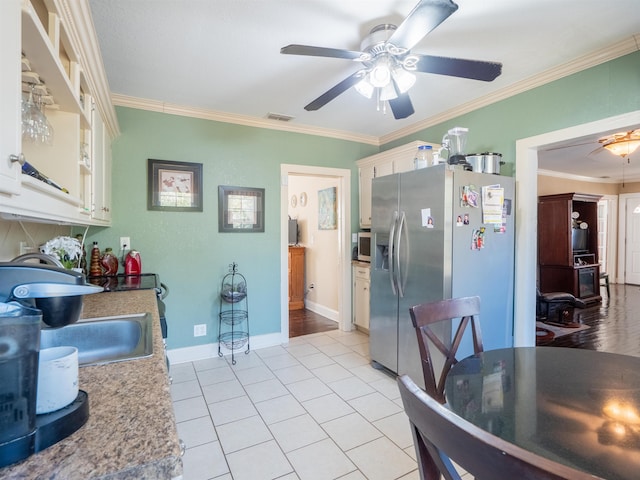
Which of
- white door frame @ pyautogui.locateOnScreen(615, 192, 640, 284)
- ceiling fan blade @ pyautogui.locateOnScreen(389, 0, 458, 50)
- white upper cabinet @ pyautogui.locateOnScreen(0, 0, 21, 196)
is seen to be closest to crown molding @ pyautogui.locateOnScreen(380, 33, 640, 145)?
ceiling fan blade @ pyautogui.locateOnScreen(389, 0, 458, 50)

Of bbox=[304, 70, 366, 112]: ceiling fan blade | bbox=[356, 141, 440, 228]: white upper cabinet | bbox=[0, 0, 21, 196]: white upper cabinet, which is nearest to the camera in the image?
bbox=[0, 0, 21, 196]: white upper cabinet

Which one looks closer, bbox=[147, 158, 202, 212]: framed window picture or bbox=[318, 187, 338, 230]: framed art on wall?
bbox=[147, 158, 202, 212]: framed window picture

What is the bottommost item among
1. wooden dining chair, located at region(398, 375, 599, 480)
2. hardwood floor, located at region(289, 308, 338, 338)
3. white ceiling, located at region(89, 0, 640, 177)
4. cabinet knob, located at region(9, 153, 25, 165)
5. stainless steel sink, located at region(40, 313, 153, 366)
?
hardwood floor, located at region(289, 308, 338, 338)

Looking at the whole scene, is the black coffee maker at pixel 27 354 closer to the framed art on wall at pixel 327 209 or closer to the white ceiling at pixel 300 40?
the white ceiling at pixel 300 40

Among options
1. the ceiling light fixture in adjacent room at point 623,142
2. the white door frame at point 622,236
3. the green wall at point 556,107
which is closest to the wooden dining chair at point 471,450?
the green wall at point 556,107

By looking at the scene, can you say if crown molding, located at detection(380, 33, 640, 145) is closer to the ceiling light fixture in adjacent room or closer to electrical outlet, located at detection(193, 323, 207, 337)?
the ceiling light fixture in adjacent room

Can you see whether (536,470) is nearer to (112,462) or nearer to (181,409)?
(112,462)

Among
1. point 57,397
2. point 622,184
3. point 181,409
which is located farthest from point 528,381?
point 622,184

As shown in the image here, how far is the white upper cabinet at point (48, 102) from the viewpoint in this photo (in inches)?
27.8

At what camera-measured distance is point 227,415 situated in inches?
89.8

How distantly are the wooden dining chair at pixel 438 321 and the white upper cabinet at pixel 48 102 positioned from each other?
1455 millimetres

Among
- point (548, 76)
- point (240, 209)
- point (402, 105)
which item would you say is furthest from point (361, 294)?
point (548, 76)

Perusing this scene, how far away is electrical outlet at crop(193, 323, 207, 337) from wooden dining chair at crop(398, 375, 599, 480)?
9.88 ft

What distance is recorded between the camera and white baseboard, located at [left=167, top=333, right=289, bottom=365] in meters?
3.21
